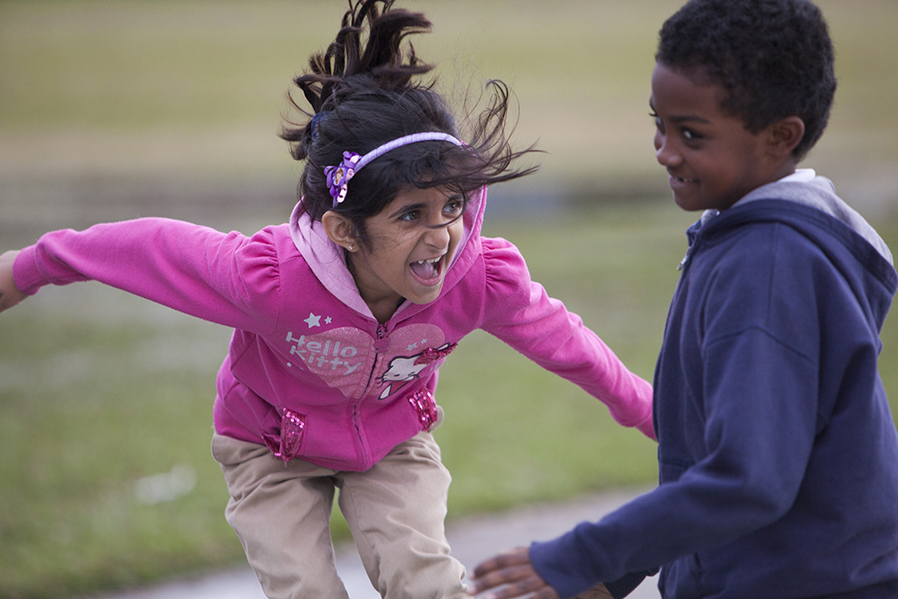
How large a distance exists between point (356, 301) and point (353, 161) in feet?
1.04

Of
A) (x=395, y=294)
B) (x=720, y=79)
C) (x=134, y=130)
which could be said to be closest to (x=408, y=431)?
(x=395, y=294)

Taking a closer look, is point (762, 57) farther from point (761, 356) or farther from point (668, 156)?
point (761, 356)

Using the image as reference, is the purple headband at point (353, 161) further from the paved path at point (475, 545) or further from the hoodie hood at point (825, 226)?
the paved path at point (475, 545)

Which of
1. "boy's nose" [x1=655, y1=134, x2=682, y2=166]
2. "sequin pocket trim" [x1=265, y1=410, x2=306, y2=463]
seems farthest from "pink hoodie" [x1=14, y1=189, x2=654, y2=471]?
"boy's nose" [x1=655, y1=134, x2=682, y2=166]

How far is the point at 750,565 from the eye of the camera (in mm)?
1595

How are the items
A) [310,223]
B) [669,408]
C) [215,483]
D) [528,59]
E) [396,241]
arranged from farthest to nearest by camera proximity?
[528,59] → [215,483] → [310,223] → [396,241] → [669,408]

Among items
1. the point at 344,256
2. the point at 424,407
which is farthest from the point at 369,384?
the point at 344,256

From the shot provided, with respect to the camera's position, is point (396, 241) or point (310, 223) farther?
point (310, 223)

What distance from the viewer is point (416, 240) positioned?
202 cm

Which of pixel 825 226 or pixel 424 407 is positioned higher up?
pixel 825 226

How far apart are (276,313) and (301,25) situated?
15013mm

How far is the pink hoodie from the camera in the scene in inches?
82.3

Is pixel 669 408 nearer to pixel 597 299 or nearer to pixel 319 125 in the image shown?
pixel 319 125

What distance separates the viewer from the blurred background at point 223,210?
3.93 m
